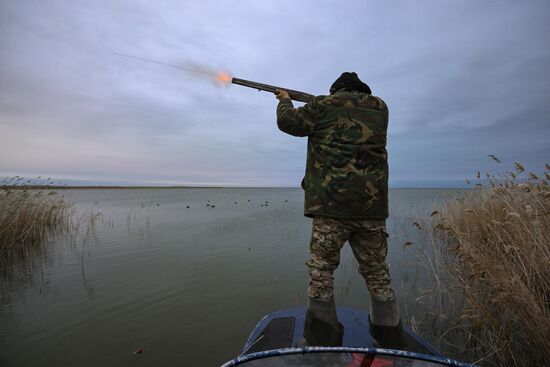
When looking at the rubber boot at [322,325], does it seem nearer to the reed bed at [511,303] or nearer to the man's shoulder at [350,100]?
the reed bed at [511,303]

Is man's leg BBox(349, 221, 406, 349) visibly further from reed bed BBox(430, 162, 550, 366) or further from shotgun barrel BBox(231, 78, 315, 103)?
shotgun barrel BBox(231, 78, 315, 103)

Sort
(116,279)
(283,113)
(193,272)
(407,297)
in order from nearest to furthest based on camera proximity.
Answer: (283,113) < (407,297) < (116,279) < (193,272)

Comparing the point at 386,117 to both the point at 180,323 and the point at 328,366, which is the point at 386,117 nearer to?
the point at 328,366

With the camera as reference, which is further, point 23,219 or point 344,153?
point 23,219

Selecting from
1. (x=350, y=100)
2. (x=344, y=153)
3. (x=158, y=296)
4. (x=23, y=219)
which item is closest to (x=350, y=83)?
(x=350, y=100)

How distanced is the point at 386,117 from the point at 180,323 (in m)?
4.22

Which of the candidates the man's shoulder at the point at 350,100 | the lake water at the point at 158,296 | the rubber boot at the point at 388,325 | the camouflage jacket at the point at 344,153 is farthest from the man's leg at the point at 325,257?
the lake water at the point at 158,296

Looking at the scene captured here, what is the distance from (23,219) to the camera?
892cm

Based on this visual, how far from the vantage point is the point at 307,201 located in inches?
107

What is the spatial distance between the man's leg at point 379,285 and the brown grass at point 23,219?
9940 millimetres

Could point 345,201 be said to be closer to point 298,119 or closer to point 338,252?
point 338,252

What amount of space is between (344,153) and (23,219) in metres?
11.3

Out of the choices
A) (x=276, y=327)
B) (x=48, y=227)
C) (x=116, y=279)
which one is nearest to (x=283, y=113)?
(x=276, y=327)

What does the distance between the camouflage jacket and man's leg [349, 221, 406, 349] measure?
211 mm
